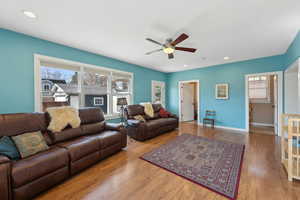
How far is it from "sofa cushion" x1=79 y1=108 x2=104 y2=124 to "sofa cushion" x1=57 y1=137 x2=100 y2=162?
70 centimetres

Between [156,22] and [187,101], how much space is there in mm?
5006

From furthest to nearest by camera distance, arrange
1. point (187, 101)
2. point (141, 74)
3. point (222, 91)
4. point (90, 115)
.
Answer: point (187, 101)
point (141, 74)
point (222, 91)
point (90, 115)

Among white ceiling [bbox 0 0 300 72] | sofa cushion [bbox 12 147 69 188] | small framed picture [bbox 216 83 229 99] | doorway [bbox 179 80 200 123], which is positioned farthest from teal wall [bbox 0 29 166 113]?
small framed picture [bbox 216 83 229 99]

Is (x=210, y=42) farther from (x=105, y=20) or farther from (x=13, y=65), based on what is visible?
(x=13, y=65)

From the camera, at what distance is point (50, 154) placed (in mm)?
1825

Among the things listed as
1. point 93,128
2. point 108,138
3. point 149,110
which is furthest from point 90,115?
point 149,110

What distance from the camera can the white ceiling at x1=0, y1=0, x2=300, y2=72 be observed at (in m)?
1.85

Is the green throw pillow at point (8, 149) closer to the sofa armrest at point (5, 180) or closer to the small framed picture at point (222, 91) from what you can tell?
the sofa armrest at point (5, 180)

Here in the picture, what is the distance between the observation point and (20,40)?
264 cm

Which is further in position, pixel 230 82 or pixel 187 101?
pixel 187 101

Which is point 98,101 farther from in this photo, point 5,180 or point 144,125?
point 5,180

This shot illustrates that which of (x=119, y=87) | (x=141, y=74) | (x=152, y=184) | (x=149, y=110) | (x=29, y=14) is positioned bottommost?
(x=152, y=184)

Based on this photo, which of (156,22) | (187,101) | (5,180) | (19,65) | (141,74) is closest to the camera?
(5,180)

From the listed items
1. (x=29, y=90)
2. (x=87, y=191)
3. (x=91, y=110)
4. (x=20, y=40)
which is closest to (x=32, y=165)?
(x=87, y=191)
